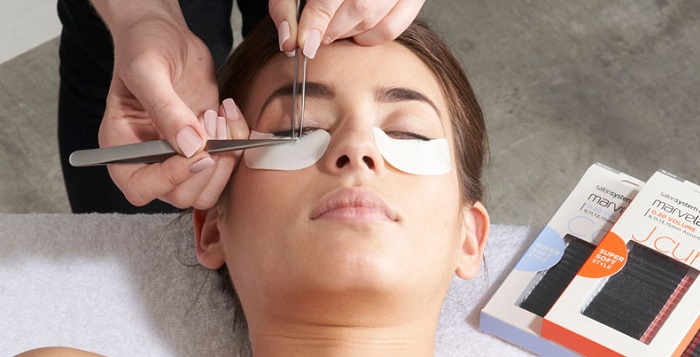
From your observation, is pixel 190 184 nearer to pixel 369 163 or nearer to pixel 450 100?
pixel 369 163

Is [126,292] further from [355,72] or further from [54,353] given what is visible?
[355,72]

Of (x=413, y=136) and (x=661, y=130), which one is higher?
(x=413, y=136)

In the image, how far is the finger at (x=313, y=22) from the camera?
4.95ft

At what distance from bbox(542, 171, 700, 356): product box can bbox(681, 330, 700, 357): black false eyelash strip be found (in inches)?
0.6

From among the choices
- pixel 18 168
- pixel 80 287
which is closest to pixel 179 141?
pixel 80 287

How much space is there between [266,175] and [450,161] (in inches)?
13.7

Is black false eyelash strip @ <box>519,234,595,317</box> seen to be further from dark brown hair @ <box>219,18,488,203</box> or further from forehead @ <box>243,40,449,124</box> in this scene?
forehead @ <box>243,40,449,124</box>

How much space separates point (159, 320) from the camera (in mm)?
1870

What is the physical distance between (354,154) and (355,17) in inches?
9.4

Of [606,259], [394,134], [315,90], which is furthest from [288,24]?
[606,259]

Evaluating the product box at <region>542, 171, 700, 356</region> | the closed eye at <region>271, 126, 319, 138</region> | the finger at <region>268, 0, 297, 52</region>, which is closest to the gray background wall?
the product box at <region>542, 171, 700, 356</region>

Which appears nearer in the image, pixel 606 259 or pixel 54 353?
pixel 54 353

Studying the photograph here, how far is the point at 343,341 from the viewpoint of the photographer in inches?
62.5

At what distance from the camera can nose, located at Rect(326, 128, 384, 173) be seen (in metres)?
1.53
